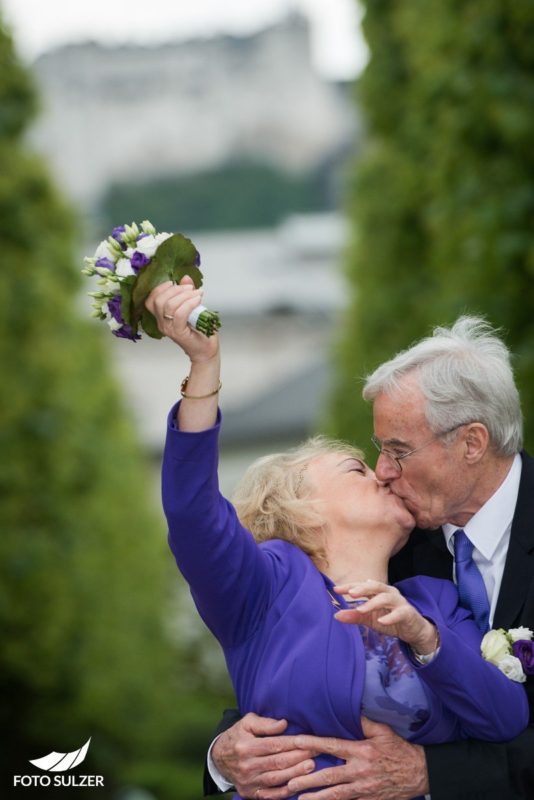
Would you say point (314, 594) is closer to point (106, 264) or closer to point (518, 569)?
point (518, 569)

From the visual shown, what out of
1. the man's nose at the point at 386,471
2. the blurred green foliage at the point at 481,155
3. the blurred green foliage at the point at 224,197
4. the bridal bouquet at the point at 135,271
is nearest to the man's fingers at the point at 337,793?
the man's nose at the point at 386,471

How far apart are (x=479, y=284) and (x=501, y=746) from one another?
4.46 meters

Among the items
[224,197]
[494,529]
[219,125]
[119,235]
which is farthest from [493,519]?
[219,125]

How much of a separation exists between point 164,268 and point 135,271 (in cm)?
7

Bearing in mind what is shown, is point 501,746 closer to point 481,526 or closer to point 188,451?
point 481,526

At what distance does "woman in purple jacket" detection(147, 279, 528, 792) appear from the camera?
2.79m

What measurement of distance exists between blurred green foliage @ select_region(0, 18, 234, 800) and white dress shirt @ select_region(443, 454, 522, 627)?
8170 mm

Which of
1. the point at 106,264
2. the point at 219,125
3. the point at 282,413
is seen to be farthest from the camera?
the point at 219,125

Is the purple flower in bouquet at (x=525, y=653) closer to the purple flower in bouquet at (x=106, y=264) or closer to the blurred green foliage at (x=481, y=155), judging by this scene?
the purple flower in bouquet at (x=106, y=264)

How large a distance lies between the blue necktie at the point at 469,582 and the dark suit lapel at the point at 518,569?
6cm

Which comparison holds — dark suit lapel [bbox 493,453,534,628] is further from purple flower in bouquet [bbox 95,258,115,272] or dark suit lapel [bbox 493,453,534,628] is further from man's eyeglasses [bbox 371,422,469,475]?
purple flower in bouquet [bbox 95,258,115,272]

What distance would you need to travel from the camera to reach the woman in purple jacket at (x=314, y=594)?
2.79 m

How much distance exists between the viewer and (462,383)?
3.09 metres

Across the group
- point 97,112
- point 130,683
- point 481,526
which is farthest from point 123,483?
point 97,112
